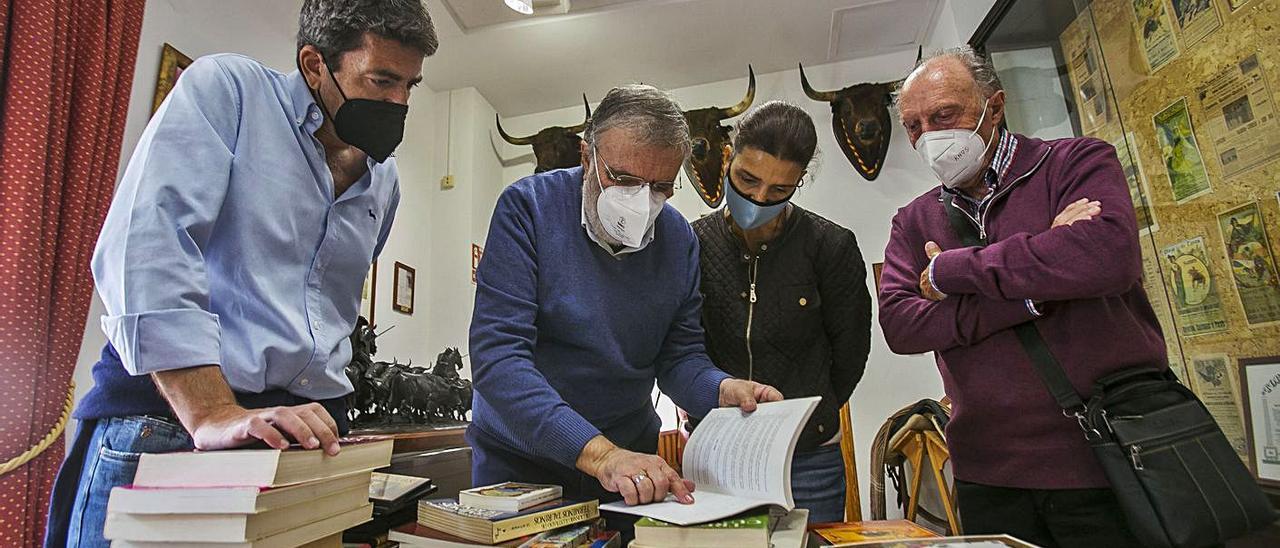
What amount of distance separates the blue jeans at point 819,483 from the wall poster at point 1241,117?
121 centimetres

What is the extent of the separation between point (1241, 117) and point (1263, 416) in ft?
2.30

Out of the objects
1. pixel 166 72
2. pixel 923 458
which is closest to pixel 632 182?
pixel 923 458

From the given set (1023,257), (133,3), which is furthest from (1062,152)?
(133,3)

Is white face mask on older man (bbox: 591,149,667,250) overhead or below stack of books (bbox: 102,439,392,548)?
overhead

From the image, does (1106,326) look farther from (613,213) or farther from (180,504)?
(180,504)

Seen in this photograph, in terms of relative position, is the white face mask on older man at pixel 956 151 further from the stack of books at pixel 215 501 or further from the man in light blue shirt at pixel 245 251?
the stack of books at pixel 215 501

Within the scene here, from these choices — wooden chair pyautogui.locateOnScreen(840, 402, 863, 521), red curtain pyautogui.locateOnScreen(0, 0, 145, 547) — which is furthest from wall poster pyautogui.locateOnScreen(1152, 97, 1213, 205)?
red curtain pyautogui.locateOnScreen(0, 0, 145, 547)

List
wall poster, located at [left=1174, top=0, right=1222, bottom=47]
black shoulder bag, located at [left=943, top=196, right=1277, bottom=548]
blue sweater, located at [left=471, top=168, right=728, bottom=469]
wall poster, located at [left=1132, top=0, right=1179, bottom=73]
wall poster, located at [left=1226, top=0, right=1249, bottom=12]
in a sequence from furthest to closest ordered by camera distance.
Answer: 1. wall poster, located at [left=1132, top=0, right=1179, bottom=73]
2. wall poster, located at [left=1174, top=0, right=1222, bottom=47]
3. wall poster, located at [left=1226, top=0, right=1249, bottom=12]
4. blue sweater, located at [left=471, top=168, right=728, bottom=469]
5. black shoulder bag, located at [left=943, top=196, right=1277, bottom=548]

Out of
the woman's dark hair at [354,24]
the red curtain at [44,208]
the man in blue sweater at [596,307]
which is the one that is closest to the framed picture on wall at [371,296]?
the red curtain at [44,208]

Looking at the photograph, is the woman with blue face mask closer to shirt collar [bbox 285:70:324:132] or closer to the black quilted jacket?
the black quilted jacket

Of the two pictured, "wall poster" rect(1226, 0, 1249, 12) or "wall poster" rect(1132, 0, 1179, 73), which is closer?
"wall poster" rect(1226, 0, 1249, 12)

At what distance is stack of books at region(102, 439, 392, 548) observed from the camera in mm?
519

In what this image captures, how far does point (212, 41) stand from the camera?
268 cm

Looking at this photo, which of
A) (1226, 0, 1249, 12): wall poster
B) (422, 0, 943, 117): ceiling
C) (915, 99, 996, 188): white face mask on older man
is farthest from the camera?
(422, 0, 943, 117): ceiling
